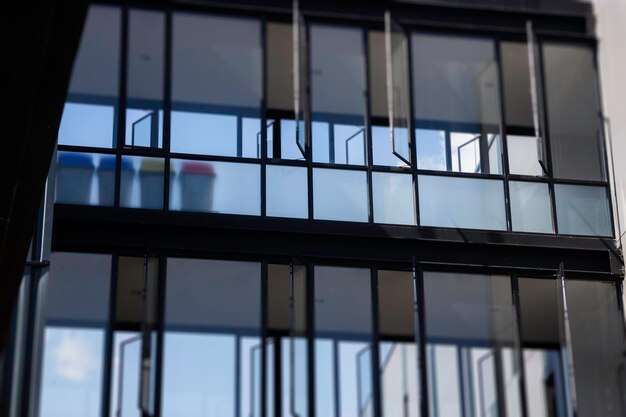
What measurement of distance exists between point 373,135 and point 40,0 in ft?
28.4

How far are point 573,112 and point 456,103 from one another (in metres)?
1.64

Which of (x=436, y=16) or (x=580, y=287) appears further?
Answer: (x=436, y=16)

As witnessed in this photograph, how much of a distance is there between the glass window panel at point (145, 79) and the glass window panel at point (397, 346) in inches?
136

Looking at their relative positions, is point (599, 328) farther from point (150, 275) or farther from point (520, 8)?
point (150, 275)

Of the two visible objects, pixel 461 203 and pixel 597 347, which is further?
pixel 461 203

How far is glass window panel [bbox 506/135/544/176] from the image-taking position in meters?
16.3

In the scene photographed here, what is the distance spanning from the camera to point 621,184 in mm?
Result: 16203

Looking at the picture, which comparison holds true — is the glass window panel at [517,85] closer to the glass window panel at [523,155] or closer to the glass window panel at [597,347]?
the glass window panel at [523,155]

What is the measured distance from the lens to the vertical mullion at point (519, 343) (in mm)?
15078

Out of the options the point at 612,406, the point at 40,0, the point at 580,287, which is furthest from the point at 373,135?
the point at 40,0

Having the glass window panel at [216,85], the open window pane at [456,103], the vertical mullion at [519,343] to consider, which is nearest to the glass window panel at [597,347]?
the vertical mullion at [519,343]

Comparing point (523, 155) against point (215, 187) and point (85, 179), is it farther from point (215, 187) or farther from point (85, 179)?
point (85, 179)

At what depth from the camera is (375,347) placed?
15141 millimetres

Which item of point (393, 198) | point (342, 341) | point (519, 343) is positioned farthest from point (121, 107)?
point (519, 343)
